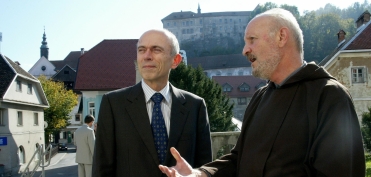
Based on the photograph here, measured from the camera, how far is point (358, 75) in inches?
1265

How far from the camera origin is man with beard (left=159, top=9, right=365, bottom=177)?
2.29 metres

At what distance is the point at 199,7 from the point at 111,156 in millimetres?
154007

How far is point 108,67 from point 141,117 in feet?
118

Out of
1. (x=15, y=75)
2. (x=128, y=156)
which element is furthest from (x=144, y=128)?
(x=15, y=75)

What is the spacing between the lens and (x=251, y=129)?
9.12 ft

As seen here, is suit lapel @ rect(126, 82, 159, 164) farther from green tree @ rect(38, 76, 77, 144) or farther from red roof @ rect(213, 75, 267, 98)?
red roof @ rect(213, 75, 267, 98)

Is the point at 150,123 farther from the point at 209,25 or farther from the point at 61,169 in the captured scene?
the point at 209,25

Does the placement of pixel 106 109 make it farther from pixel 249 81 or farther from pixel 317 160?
pixel 249 81

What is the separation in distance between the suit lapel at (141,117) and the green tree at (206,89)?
2887 centimetres

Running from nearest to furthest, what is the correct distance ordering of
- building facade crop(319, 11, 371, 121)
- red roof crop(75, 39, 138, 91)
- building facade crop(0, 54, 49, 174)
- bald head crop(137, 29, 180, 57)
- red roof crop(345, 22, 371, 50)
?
bald head crop(137, 29, 180, 57)
red roof crop(345, 22, 371, 50)
building facade crop(319, 11, 371, 121)
building facade crop(0, 54, 49, 174)
red roof crop(75, 39, 138, 91)

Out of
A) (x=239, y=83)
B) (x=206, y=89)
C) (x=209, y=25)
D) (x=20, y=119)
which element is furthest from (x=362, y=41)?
(x=209, y=25)

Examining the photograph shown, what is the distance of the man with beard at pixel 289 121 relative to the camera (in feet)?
7.51

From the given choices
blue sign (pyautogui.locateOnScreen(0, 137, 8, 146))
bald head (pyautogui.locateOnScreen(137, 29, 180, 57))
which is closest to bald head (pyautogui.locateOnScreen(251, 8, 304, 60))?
bald head (pyautogui.locateOnScreen(137, 29, 180, 57))

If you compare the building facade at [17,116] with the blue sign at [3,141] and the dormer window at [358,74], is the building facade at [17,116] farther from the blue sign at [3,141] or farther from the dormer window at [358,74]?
the dormer window at [358,74]
